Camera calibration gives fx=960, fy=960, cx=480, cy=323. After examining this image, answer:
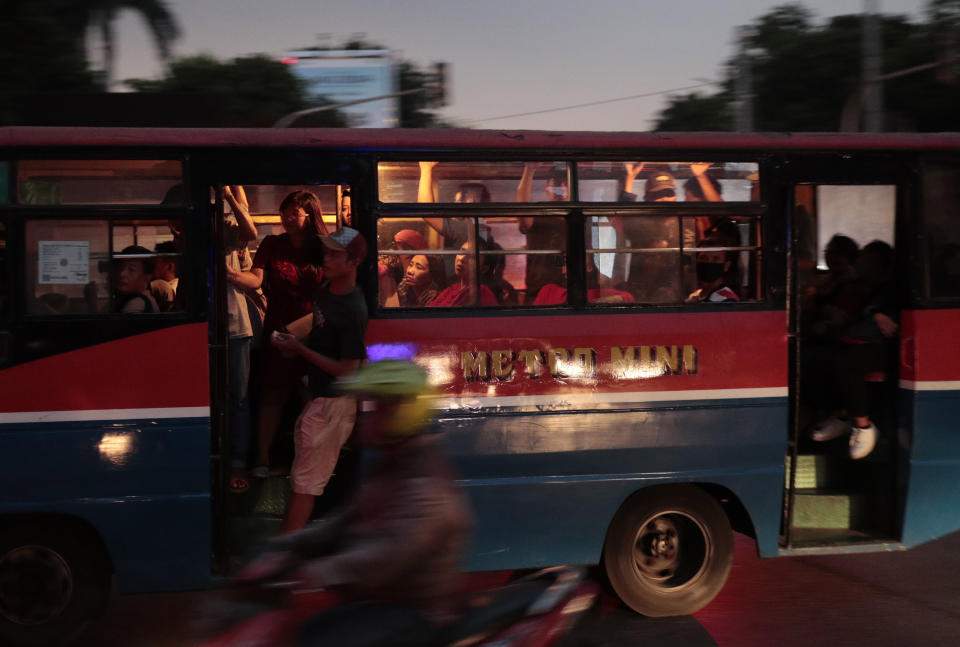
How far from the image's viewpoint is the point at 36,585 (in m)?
5.04

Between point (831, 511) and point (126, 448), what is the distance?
424 centimetres

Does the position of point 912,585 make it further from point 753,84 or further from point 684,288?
point 753,84

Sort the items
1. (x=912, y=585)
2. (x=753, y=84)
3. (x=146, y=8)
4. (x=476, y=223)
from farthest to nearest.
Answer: (x=753, y=84)
(x=146, y=8)
(x=912, y=585)
(x=476, y=223)

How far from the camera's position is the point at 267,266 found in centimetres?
609

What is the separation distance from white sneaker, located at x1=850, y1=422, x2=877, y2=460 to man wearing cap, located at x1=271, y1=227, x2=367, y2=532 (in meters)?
3.13

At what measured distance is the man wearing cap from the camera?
508 cm

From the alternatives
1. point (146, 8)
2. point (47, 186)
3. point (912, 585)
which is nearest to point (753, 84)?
point (146, 8)

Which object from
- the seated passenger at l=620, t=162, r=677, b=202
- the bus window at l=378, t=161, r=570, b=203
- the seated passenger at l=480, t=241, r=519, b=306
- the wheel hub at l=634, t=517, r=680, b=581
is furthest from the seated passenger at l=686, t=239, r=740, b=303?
the wheel hub at l=634, t=517, r=680, b=581

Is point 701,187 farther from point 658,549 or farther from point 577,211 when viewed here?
point 658,549

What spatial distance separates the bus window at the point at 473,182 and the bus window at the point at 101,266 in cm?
120

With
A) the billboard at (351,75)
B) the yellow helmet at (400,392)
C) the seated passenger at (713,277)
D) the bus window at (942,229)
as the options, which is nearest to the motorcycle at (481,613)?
the yellow helmet at (400,392)

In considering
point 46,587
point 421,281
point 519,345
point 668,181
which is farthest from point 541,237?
point 46,587

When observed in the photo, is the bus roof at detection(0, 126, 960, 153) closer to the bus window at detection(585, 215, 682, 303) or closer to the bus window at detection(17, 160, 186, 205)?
the bus window at detection(17, 160, 186, 205)

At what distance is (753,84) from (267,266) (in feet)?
93.8
